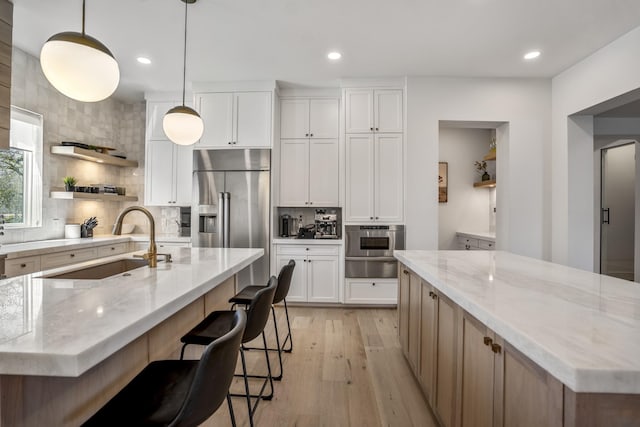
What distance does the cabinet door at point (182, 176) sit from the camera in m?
4.57

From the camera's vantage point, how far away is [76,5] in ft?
8.64

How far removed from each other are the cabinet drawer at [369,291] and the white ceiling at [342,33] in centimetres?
258

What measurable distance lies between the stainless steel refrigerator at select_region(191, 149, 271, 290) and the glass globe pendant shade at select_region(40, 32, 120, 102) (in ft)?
8.30

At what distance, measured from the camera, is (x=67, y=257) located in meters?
3.30

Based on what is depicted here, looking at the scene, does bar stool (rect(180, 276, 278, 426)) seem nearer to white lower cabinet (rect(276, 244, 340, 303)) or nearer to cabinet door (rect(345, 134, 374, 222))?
white lower cabinet (rect(276, 244, 340, 303))

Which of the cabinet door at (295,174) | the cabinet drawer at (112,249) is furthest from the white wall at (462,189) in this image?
the cabinet drawer at (112,249)

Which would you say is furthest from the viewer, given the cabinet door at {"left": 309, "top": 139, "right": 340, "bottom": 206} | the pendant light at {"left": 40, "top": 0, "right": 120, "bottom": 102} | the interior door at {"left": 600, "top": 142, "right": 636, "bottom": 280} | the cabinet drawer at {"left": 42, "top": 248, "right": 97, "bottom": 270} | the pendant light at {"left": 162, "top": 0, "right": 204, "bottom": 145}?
the interior door at {"left": 600, "top": 142, "right": 636, "bottom": 280}

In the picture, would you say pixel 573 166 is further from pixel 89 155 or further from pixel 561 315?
pixel 89 155

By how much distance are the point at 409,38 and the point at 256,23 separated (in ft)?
4.76

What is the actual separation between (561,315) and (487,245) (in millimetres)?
3771

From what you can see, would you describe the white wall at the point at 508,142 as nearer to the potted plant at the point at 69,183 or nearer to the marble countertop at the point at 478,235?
the marble countertop at the point at 478,235

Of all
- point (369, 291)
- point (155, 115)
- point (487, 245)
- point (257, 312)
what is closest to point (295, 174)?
point (369, 291)

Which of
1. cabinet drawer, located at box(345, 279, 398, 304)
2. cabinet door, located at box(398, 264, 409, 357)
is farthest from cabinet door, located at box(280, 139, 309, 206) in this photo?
cabinet door, located at box(398, 264, 409, 357)

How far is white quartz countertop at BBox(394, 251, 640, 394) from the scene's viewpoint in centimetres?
70
